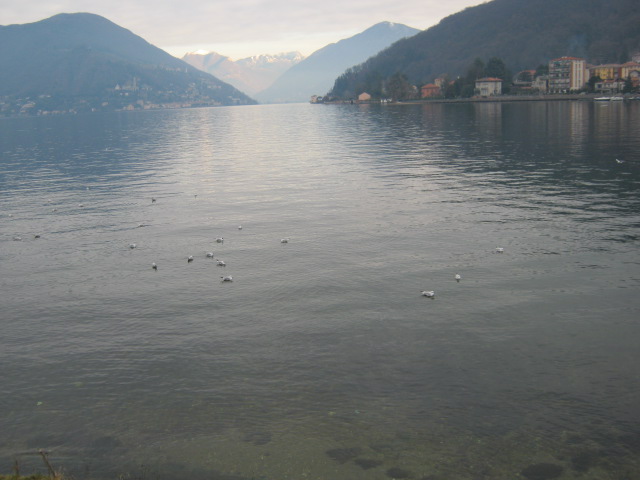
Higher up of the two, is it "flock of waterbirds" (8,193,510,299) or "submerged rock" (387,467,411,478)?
"flock of waterbirds" (8,193,510,299)

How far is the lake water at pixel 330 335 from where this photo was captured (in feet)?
41.2

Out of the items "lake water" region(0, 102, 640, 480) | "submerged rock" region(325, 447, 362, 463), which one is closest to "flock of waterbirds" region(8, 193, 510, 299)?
"lake water" region(0, 102, 640, 480)

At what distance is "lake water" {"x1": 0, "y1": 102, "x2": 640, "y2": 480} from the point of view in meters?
12.6

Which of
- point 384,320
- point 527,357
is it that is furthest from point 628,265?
point 384,320

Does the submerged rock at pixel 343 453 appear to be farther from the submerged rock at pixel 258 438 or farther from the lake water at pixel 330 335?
the submerged rock at pixel 258 438

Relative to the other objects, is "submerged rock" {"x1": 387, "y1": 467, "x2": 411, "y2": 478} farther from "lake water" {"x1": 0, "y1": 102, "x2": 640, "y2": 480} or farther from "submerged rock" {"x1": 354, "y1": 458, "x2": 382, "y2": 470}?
"submerged rock" {"x1": 354, "y1": 458, "x2": 382, "y2": 470}

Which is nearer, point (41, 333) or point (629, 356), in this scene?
point (629, 356)

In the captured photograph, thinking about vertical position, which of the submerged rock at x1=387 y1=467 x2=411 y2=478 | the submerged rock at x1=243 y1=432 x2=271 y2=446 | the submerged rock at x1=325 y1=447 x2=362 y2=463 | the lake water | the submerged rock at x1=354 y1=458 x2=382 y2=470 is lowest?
the submerged rock at x1=387 y1=467 x2=411 y2=478

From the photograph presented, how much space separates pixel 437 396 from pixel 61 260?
859 inches

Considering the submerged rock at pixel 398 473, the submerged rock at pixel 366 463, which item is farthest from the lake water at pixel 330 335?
the submerged rock at pixel 366 463

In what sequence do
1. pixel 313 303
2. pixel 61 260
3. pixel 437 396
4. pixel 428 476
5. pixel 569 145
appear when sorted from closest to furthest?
pixel 428 476 → pixel 437 396 → pixel 313 303 → pixel 61 260 → pixel 569 145

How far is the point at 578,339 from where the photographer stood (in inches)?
686

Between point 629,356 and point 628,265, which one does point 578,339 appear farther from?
point 628,265

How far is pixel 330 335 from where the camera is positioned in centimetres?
1838
